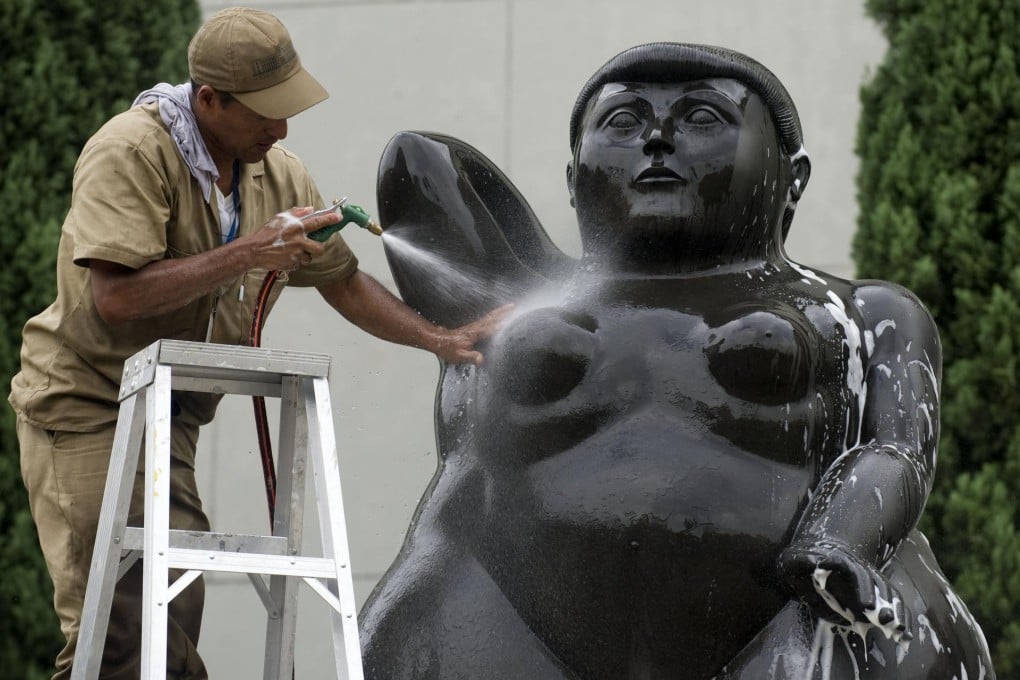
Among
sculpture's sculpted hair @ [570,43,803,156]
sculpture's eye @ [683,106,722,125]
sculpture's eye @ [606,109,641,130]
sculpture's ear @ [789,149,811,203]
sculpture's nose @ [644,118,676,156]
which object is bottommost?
sculpture's ear @ [789,149,811,203]

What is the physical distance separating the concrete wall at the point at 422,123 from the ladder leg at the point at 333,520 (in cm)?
265

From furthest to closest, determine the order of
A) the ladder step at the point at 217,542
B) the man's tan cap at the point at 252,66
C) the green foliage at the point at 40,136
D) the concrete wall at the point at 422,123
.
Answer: the concrete wall at the point at 422,123, the green foliage at the point at 40,136, the man's tan cap at the point at 252,66, the ladder step at the point at 217,542

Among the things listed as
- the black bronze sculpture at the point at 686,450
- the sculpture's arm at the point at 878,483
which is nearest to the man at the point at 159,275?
the black bronze sculpture at the point at 686,450

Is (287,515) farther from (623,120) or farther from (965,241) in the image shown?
(965,241)

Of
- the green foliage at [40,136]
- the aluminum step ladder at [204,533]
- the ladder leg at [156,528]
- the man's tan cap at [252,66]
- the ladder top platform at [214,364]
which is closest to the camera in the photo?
the ladder leg at [156,528]

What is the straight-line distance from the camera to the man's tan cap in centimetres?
381

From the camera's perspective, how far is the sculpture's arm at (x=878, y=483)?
2.97 m

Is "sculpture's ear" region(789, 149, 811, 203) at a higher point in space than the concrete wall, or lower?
higher

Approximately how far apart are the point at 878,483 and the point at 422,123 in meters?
3.86

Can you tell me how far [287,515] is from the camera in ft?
12.1

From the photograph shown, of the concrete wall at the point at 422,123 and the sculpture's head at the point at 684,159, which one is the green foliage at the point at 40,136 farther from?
the sculpture's head at the point at 684,159

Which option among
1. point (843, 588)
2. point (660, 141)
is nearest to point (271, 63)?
point (660, 141)

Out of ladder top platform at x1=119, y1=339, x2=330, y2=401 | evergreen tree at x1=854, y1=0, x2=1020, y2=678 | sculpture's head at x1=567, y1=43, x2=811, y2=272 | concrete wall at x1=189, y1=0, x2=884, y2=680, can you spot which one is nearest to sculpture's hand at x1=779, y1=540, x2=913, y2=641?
sculpture's head at x1=567, y1=43, x2=811, y2=272

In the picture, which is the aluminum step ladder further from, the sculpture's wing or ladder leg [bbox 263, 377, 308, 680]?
the sculpture's wing
